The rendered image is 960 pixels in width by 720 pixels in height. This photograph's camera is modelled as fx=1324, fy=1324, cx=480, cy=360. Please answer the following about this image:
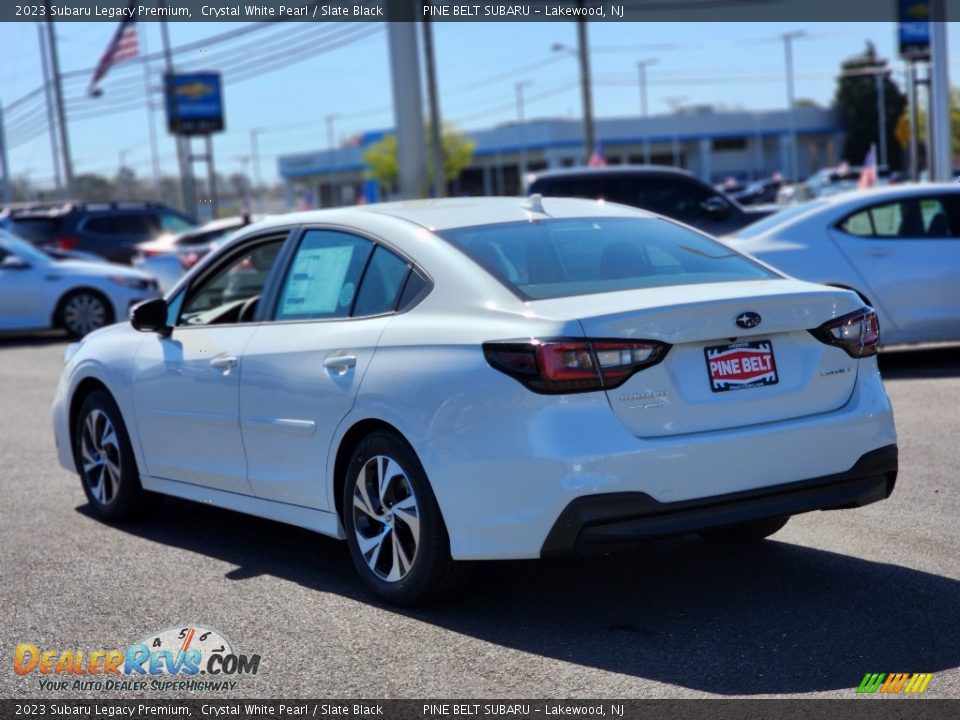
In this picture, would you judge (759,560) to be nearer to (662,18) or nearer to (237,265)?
(237,265)

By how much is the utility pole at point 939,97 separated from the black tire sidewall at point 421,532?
17099 mm

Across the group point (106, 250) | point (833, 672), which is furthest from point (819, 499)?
point (106, 250)

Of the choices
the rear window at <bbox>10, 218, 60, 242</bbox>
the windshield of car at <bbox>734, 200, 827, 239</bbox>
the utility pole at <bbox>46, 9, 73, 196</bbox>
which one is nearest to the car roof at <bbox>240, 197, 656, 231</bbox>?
the windshield of car at <bbox>734, 200, 827, 239</bbox>

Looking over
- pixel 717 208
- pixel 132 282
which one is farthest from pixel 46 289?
pixel 717 208

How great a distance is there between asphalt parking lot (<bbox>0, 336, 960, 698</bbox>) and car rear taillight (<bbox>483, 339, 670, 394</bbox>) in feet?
3.00

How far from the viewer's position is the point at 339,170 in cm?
10438

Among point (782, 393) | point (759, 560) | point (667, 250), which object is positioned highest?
point (667, 250)

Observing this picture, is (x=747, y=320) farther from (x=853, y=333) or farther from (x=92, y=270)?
(x=92, y=270)

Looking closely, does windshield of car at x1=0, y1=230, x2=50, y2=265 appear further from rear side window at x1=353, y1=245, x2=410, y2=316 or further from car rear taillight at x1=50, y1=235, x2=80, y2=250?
rear side window at x1=353, y1=245, x2=410, y2=316

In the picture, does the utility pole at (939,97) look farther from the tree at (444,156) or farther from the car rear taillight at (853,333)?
the tree at (444,156)

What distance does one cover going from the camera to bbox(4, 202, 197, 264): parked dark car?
25.0 meters

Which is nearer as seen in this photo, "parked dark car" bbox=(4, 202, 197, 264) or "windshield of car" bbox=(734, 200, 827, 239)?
"windshield of car" bbox=(734, 200, 827, 239)

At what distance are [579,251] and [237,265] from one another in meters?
2.15

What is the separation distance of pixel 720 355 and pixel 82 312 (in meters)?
15.0
